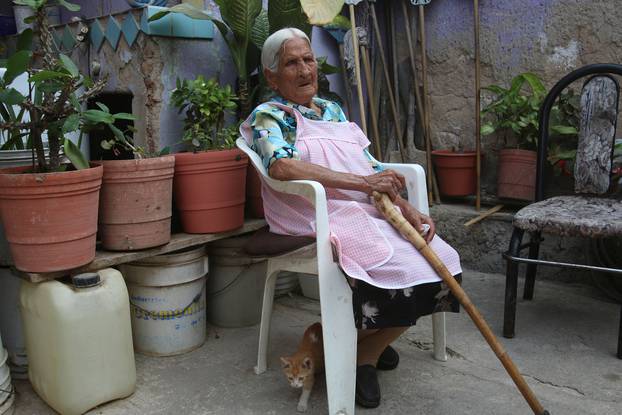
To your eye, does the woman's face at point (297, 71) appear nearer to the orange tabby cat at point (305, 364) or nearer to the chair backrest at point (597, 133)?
the orange tabby cat at point (305, 364)

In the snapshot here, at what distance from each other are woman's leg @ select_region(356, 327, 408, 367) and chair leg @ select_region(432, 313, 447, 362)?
9.5 inches

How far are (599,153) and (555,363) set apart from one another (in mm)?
1032

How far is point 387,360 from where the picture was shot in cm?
221

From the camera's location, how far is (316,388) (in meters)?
2.08

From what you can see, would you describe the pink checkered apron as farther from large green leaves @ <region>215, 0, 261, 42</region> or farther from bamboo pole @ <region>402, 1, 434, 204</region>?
bamboo pole @ <region>402, 1, 434, 204</region>

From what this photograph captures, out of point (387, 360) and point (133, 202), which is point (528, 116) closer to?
point (387, 360)

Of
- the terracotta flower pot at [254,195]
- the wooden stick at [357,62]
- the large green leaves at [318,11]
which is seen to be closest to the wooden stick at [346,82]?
the wooden stick at [357,62]

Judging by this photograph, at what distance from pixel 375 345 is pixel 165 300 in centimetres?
89

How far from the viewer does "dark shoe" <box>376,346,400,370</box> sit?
7.24 ft

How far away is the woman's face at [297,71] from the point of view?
2100 mm

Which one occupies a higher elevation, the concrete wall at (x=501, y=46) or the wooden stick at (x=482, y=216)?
the concrete wall at (x=501, y=46)

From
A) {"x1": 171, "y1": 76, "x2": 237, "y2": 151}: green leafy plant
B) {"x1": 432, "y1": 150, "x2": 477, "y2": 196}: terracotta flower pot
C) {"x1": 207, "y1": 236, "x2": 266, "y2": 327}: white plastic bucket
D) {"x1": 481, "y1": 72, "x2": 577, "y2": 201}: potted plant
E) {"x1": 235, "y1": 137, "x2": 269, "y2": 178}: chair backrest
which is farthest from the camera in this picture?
{"x1": 432, "y1": 150, "x2": 477, "y2": 196}: terracotta flower pot

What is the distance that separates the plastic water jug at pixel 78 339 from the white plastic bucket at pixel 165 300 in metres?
0.30

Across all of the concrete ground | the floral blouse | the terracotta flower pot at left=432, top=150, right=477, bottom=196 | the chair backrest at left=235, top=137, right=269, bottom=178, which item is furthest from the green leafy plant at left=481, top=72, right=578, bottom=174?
the chair backrest at left=235, top=137, right=269, bottom=178
